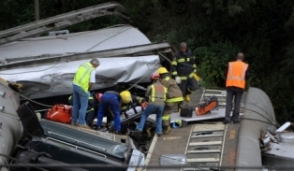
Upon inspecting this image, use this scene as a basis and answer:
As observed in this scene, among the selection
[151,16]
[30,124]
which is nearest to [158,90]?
[30,124]

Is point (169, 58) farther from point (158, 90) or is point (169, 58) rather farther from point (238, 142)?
point (238, 142)

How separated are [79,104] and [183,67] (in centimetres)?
235

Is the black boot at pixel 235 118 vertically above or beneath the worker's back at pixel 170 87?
beneath

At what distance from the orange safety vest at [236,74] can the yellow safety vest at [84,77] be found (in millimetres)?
2412

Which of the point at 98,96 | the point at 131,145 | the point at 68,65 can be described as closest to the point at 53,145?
the point at 131,145

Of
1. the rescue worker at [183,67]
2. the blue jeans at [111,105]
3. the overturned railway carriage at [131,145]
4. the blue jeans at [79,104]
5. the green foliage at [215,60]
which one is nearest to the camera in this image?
the overturned railway carriage at [131,145]

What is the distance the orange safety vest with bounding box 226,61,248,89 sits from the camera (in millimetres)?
10653

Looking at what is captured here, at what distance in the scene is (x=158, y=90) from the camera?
10.4 m

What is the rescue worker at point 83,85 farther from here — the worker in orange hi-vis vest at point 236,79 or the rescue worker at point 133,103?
the worker in orange hi-vis vest at point 236,79

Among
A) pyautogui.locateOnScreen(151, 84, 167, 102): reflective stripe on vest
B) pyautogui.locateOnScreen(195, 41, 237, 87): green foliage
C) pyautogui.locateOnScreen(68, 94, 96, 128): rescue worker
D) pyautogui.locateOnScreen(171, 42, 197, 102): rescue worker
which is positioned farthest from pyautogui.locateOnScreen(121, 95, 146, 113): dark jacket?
pyautogui.locateOnScreen(195, 41, 237, 87): green foliage

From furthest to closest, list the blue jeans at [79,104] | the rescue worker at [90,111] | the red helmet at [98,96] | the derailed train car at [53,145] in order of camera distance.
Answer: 1. the red helmet at [98,96]
2. the rescue worker at [90,111]
3. the blue jeans at [79,104]
4. the derailed train car at [53,145]

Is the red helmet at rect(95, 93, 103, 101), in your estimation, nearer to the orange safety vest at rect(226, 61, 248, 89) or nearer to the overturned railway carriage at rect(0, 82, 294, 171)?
the overturned railway carriage at rect(0, 82, 294, 171)

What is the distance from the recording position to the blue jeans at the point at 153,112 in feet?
34.1

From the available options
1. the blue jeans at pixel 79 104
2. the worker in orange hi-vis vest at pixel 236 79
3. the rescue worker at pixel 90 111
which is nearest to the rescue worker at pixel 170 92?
the worker in orange hi-vis vest at pixel 236 79
